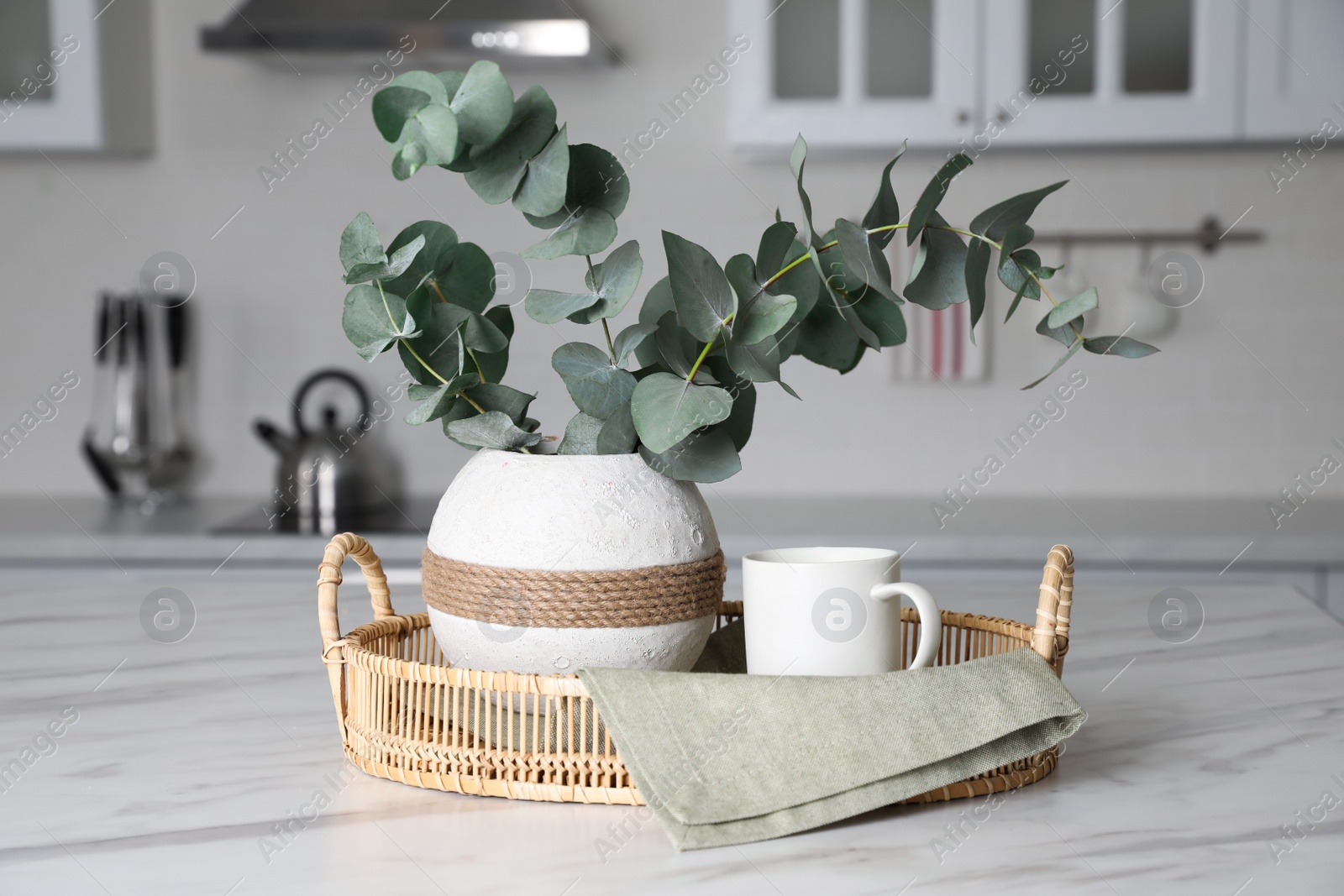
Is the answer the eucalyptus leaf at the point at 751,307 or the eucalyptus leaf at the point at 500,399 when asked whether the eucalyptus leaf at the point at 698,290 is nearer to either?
the eucalyptus leaf at the point at 751,307

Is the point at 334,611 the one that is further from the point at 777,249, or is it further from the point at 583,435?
the point at 777,249

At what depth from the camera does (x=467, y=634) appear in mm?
743

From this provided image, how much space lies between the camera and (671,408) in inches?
27.5

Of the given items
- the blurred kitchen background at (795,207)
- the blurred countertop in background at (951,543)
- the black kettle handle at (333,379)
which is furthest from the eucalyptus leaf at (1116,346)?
the black kettle handle at (333,379)

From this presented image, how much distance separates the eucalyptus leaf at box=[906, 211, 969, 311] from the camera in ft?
2.46

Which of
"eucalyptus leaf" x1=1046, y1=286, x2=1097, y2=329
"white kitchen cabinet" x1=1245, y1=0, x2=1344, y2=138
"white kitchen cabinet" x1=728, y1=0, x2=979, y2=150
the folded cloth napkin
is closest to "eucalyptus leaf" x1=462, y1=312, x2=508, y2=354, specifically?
the folded cloth napkin

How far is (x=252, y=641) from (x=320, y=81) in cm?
177

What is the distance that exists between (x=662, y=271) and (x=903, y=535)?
76 centimetres

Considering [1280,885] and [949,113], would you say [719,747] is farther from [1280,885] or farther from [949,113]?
[949,113]

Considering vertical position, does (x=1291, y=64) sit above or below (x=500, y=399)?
above

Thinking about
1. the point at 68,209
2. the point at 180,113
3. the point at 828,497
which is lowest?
the point at 828,497

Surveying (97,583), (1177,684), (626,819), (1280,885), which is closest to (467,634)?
(626,819)

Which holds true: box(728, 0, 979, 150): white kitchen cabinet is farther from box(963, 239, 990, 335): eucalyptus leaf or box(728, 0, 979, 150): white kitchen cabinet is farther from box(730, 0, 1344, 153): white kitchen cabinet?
box(963, 239, 990, 335): eucalyptus leaf

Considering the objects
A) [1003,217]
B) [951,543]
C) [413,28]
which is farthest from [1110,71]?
[1003,217]
